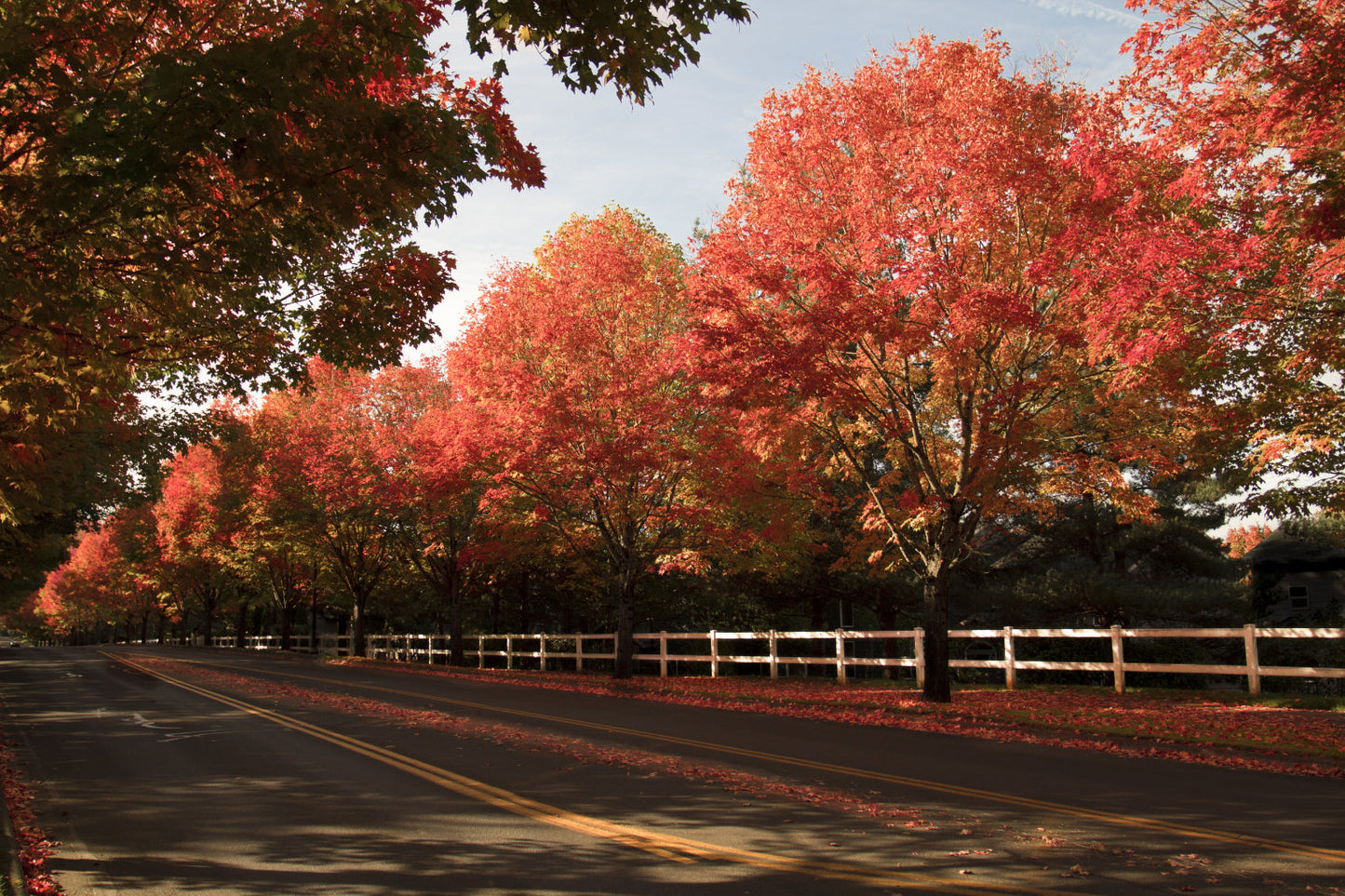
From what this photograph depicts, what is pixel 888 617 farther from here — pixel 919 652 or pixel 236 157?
pixel 236 157

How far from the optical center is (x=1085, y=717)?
13.6m

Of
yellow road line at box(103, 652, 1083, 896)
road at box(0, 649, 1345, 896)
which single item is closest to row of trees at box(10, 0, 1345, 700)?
road at box(0, 649, 1345, 896)

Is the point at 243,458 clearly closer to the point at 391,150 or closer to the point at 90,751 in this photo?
the point at 90,751

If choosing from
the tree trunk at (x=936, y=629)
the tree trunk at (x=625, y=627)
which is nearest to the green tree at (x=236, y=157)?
the tree trunk at (x=936, y=629)

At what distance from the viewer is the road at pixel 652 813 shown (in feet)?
18.6

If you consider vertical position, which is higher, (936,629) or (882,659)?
(936,629)

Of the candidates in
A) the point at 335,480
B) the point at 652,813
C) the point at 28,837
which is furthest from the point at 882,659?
the point at 335,480

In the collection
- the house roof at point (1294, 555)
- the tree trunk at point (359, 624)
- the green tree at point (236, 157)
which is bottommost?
the tree trunk at point (359, 624)

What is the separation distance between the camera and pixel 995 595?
2597 cm

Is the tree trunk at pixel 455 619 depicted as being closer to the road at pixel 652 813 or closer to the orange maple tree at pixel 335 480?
the orange maple tree at pixel 335 480

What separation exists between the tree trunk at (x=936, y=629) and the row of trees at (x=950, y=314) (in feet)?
0.19

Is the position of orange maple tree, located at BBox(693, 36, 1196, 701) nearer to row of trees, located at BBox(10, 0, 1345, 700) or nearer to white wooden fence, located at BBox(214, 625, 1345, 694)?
row of trees, located at BBox(10, 0, 1345, 700)

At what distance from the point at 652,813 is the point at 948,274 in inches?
405

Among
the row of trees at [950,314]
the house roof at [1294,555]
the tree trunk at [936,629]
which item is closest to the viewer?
the row of trees at [950,314]
